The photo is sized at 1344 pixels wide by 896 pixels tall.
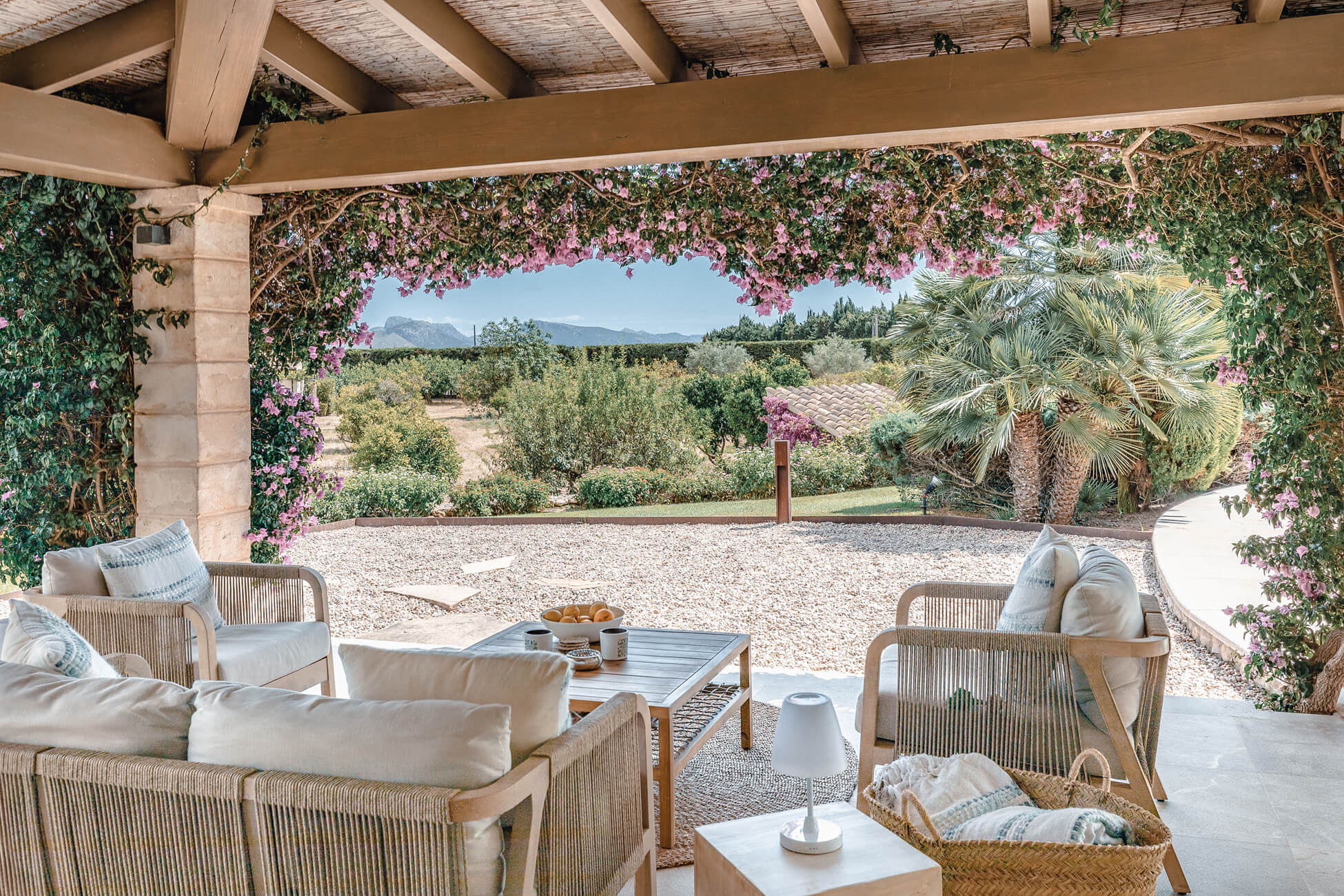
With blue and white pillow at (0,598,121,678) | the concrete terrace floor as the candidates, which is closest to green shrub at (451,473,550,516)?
the concrete terrace floor

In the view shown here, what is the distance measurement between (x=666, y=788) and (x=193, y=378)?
267 centimetres

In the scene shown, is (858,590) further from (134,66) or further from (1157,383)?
(134,66)

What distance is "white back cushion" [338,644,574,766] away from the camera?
1.70 m

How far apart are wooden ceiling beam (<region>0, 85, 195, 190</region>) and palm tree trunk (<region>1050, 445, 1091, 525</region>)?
7.32 meters

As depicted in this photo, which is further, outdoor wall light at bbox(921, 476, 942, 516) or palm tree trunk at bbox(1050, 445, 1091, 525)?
outdoor wall light at bbox(921, 476, 942, 516)

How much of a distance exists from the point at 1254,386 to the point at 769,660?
2557 mm

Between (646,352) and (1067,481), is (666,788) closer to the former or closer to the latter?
(1067,481)

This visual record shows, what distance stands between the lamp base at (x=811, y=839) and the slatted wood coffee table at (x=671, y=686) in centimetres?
61

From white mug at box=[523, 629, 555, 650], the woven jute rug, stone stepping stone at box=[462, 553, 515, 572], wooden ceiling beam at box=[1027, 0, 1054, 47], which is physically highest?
wooden ceiling beam at box=[1027, 0, 1054, 47]

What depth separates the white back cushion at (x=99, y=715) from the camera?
165 cm

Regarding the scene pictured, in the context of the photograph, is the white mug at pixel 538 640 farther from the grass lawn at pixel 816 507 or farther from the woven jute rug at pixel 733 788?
the grass lawn at pixel 816 507

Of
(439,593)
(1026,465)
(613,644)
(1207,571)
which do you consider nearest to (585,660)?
(613,644)

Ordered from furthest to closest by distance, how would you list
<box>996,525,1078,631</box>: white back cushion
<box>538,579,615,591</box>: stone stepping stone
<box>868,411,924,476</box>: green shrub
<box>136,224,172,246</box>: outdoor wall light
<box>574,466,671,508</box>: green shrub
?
<box>574,466,671,508</box>: green shrub, <box>868,411,924,476</box>: green shrub, <box>538,579,615,591</box>: stone stepping stone, <box>136,224,172,246</box>: outdoor wall light, <box>996,525,1078,631</box>: white back cushion

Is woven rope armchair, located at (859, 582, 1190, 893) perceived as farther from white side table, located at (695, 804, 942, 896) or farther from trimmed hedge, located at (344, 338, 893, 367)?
trimmed hedge, located at (344, 338, 893, 367)
